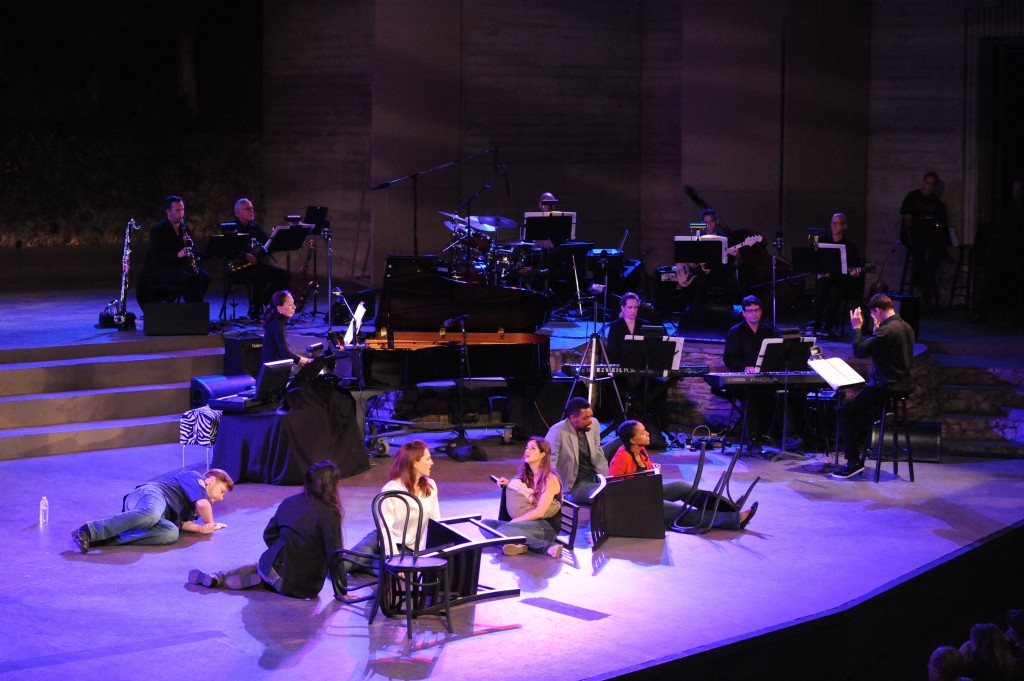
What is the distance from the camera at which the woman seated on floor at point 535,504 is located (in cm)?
880

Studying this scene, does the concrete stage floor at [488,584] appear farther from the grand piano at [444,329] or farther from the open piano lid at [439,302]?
the open piano lid at [439,302]

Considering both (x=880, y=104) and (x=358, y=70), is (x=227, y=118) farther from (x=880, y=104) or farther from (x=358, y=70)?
(x=880, y=104)

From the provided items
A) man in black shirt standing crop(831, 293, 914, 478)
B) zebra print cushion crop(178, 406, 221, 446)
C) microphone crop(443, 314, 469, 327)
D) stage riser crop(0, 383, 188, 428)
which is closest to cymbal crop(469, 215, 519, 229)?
microphone crop(443, 314, 469, 327)

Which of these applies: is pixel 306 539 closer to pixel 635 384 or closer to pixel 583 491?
pixel 583 491

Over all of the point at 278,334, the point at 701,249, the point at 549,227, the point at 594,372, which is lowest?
the point at 594,372

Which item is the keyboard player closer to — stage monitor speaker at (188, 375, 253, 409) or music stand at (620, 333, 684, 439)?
music stand at (620, 333, 684, 439)

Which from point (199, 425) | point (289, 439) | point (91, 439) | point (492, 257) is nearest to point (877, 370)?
point (289, 439)

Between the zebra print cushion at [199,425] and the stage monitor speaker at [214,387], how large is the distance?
0.39 metres

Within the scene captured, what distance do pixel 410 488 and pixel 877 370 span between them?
5.18 meters

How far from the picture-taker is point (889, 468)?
1171 centimetres

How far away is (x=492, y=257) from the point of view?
49.6 ft

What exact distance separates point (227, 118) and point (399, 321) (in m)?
9.08

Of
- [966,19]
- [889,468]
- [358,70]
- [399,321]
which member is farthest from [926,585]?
[358,70]

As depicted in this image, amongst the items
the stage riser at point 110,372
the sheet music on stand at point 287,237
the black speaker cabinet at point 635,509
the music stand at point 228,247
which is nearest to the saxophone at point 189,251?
the music stand at point 228,247
